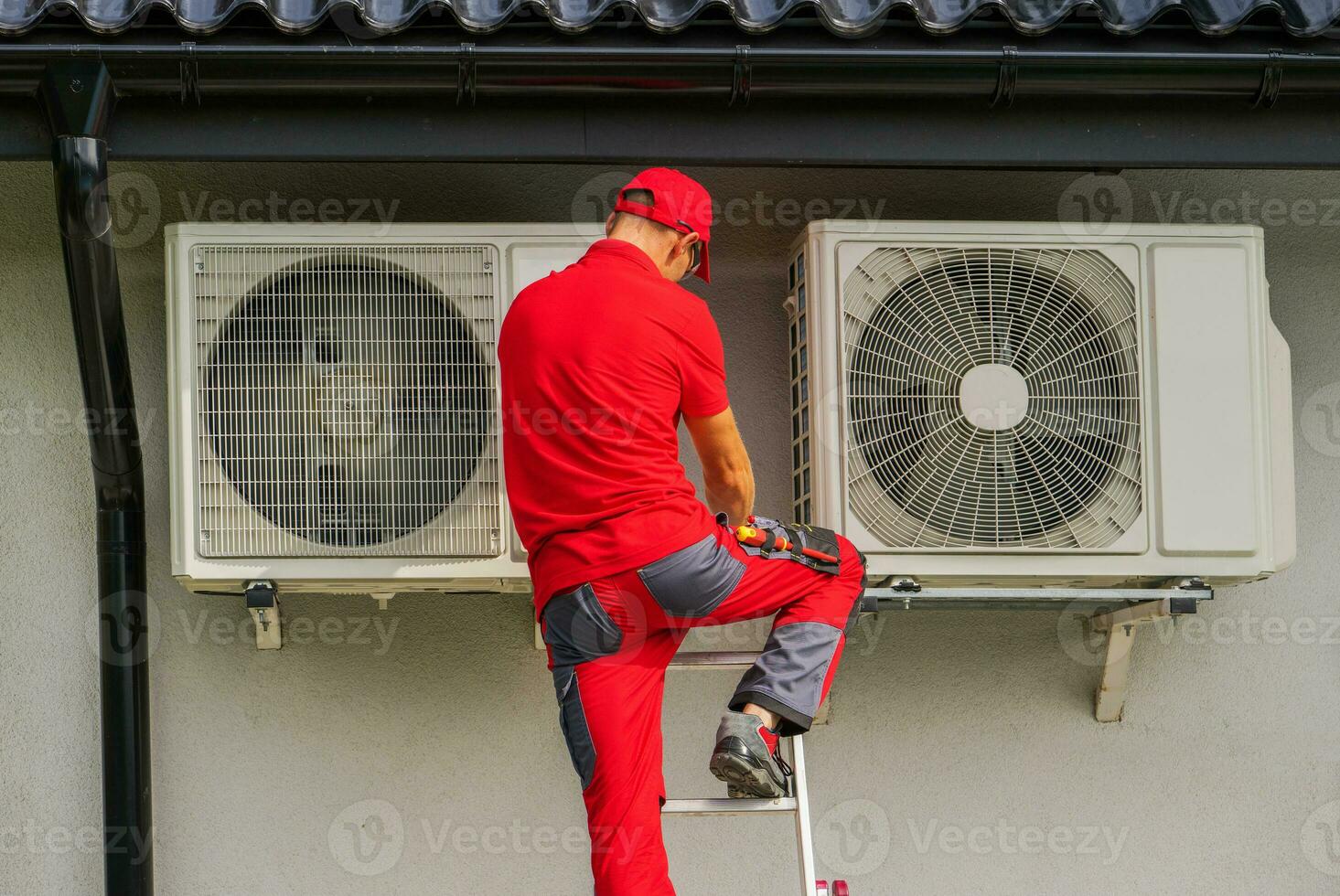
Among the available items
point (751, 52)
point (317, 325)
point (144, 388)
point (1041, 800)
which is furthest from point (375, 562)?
point (1041, 800)

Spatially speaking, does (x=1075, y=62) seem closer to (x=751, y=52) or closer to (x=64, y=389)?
(x=751, y=52)

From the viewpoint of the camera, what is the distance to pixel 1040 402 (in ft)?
12.5

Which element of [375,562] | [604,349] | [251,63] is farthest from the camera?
[375,562]

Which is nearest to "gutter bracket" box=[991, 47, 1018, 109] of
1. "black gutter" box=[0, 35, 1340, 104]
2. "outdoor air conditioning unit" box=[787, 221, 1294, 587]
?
"black gutter" box=[0, 35, 1340, 104]

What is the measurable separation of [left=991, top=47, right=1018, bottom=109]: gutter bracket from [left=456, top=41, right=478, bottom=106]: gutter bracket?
3.78ft

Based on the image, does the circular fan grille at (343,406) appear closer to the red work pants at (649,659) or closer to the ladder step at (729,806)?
the red work pants at (649,659)

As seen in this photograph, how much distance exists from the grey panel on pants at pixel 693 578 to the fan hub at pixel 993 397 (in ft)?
2.76

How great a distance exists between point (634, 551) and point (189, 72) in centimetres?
144

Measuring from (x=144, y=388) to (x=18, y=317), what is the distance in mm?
378

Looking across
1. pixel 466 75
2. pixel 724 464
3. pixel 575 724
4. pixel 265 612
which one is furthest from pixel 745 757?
pixel 466 75

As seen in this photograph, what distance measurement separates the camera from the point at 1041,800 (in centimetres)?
416

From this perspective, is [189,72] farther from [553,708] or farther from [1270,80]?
[1270,80]

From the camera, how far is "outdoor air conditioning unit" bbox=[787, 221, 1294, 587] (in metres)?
3.78

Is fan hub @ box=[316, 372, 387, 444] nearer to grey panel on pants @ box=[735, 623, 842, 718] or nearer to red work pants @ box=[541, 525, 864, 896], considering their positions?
red work pants @ box=[541, 525, 864, 896]
